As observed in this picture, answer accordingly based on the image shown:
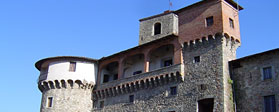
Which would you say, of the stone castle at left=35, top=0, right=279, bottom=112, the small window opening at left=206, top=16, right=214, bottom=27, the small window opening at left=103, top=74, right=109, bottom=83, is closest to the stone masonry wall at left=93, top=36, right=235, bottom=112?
the stone castle at left=35, top=0, right=279, bottom=112

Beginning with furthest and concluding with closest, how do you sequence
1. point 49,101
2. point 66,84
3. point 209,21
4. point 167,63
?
1. point 49,101
2. point 66,84
3. point 167,63
4. point 209,21

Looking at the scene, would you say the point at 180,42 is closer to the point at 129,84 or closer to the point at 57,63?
the point at 129,84

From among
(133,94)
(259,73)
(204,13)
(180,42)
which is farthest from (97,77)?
(259,73)

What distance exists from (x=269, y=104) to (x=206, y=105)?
16.4 ft

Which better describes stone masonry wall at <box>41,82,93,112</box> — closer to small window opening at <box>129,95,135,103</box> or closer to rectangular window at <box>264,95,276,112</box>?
small window opening at <box>129,95,135,103</box>

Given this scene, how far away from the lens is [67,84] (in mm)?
37688

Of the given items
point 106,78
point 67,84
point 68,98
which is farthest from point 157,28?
point 68,98

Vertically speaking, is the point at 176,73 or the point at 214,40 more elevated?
the point at 214,40

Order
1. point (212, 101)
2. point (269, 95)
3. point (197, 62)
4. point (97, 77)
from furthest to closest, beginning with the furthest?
1. point (97, 77)
2. point (197, 62)
3. point (212, 101)
4. point (269, 95)

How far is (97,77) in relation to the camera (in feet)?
130

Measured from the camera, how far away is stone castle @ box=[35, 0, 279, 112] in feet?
90.6

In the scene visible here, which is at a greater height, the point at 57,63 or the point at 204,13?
the point at 204,13

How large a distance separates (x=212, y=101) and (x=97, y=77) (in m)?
15.2

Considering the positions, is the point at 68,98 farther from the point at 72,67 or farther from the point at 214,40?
the point at 214,40
